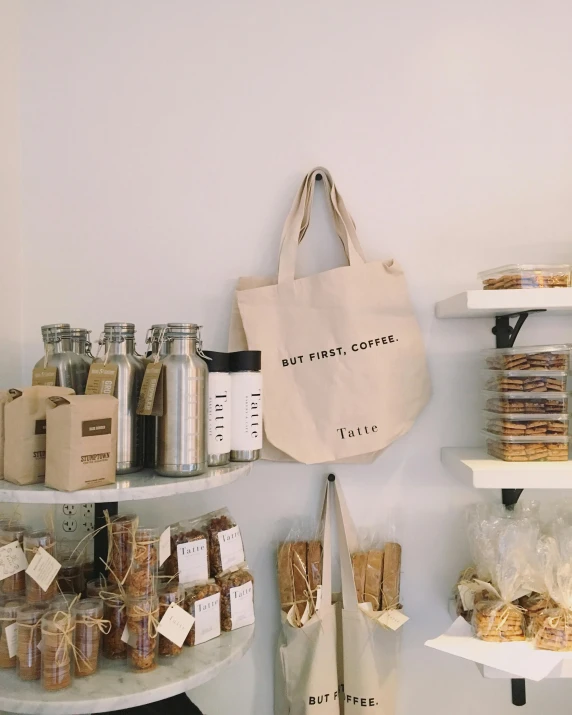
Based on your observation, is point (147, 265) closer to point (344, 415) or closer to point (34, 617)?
point (344, 415)

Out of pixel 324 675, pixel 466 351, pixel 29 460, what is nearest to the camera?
pixel 29 460

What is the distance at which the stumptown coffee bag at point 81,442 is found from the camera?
1.05m

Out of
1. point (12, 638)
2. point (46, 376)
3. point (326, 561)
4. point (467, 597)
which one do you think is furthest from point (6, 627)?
point (467, 597)

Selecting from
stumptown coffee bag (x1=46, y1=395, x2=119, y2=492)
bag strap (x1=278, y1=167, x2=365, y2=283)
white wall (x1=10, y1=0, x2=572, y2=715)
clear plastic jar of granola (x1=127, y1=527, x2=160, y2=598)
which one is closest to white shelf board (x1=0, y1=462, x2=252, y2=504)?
stumptown coffee bag (x1=46, y1=395, x2=119, y2=492)

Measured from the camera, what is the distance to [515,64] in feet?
5.30


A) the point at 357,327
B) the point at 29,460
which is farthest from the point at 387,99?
the point at 29,460

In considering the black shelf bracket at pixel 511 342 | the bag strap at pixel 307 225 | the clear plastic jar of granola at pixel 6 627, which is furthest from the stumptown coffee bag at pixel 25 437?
the black shelf bracket at pixel 511 342

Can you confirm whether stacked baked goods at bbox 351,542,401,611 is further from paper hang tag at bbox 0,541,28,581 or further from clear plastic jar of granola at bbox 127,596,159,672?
paper hang tag at bbox 0,541,28,581

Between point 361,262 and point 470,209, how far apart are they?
1.07ft

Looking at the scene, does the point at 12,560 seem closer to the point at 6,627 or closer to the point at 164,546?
the point at 6,627

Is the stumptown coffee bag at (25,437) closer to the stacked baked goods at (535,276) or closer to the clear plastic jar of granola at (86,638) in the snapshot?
the clear plastic jar of granola at (86,638)

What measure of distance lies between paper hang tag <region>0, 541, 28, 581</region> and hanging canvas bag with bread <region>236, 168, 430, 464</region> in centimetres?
59

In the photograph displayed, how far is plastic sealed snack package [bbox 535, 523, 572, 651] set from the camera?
1.31m

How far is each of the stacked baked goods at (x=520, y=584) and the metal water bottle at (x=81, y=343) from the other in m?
0.96
